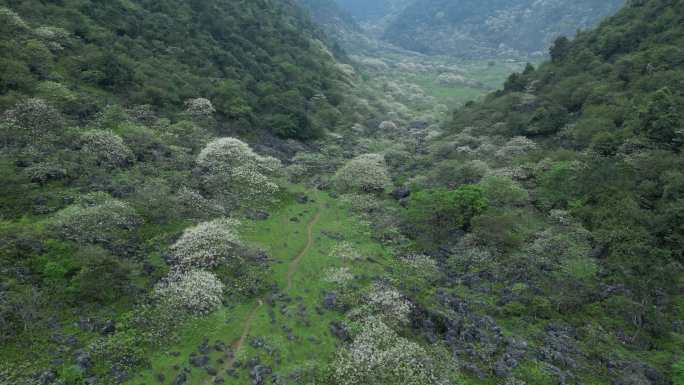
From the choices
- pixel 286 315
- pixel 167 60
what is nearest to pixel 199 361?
pixel 286 315

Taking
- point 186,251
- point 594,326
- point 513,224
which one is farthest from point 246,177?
point 594,326

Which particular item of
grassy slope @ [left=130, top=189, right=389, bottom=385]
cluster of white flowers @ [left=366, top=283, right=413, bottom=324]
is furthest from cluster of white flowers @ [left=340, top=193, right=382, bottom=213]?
cluster of white flowers @ [left=366, top=283, right=413, bottom=324]

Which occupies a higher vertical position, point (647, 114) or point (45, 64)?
point (647, 114)

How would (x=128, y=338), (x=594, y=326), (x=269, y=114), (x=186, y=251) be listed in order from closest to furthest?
1. (x=128, y=338)
2. (x=594, y=326)
3. (x=186, y=251)
4. (x=269, y=114)

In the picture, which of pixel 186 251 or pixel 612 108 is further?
pixel 612 108

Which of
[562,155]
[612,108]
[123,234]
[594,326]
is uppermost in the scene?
[612,108]

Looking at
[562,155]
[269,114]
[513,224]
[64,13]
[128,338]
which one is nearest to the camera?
[128,338]

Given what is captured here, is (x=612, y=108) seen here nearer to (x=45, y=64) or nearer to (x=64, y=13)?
(x=45, y=64)

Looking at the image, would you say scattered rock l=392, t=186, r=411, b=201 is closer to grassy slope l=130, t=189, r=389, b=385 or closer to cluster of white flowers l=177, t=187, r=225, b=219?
grassy slope l=130, t=189, r=389, b=385
